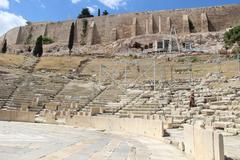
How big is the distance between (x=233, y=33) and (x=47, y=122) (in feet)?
106

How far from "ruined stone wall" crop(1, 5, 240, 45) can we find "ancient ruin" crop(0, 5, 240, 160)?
21 cm

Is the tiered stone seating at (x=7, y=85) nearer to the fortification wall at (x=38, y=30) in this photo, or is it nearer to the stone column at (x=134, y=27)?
the stone column at (x=134, y=27)

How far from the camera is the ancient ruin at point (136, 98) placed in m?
8.89

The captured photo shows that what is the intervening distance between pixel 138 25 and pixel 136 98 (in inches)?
1936

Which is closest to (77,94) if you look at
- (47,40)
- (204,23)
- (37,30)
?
(204,23)

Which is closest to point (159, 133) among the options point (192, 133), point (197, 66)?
point (192, 133)

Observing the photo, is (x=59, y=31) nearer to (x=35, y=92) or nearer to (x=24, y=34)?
(x=24, y=34)

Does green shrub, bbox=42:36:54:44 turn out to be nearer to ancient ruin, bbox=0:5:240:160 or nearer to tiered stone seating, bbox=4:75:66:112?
ancient ruin, bbox=0:5:240:160

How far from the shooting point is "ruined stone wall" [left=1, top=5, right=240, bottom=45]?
67.5 metres

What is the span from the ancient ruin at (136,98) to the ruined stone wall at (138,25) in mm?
210

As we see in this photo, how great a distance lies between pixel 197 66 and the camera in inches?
1423

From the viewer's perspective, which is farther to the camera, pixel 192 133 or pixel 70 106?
pixel 70 106

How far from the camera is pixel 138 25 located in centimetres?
7181

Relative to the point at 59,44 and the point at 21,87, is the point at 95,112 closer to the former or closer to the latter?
the point at 21,87
